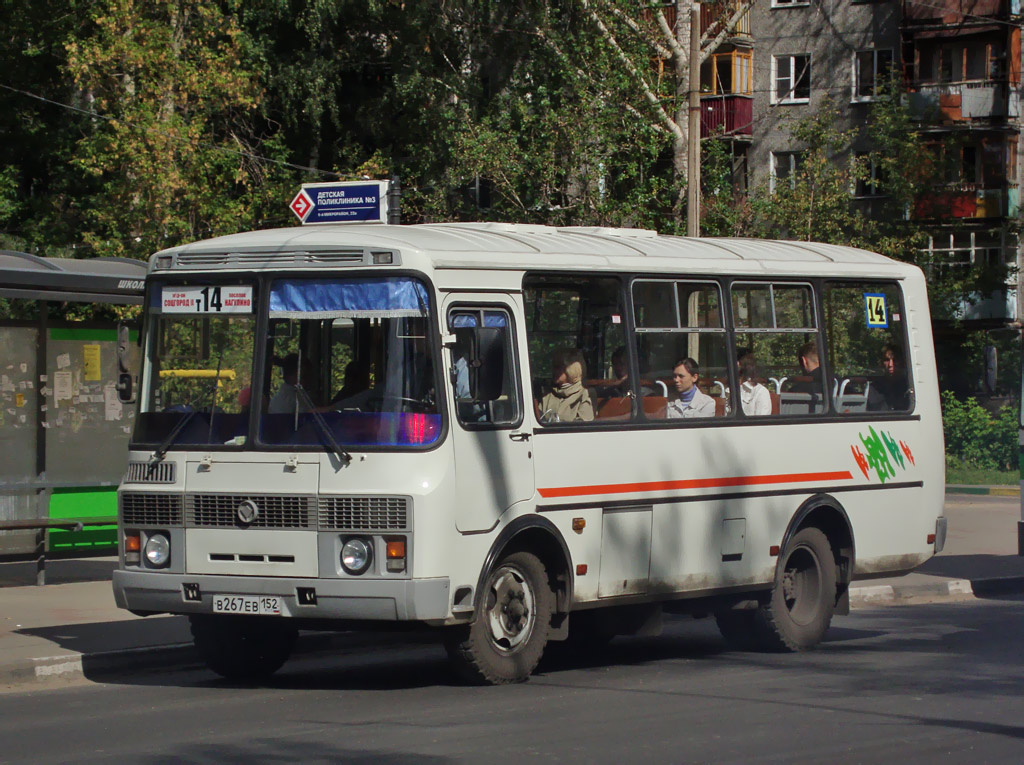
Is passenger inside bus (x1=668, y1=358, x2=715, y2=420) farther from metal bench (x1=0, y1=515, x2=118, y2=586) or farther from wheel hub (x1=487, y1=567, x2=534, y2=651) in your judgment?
metal bench (x1=0, y1=515, x2=118, y2=586)

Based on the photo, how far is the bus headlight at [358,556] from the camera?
9.20 meters

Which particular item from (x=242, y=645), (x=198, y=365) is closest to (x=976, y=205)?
(x=242, y=645)

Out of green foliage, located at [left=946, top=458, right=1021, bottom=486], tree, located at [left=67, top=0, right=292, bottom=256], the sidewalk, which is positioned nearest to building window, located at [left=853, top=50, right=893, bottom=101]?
green foliage, located at [left=946, top=458, right=1021, bottom=486]

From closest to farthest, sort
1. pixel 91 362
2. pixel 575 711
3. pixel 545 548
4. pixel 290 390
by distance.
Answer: pixel 575 711, pixel 290 390, pixel 545 548, pixel 91 362

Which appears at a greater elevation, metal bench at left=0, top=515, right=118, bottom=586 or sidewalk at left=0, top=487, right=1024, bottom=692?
metal bench at left=0, top=515, right=118, bottom=586

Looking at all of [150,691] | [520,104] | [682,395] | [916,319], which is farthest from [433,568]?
[520,104]

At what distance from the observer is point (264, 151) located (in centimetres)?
4206

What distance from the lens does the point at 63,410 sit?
16.4 m

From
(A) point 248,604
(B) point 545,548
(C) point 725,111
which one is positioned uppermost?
(C) point 725,111

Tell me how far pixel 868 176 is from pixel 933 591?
2963cm

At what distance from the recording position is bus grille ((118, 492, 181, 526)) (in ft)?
32.0

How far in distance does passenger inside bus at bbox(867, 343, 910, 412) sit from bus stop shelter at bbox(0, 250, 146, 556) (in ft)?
23.1

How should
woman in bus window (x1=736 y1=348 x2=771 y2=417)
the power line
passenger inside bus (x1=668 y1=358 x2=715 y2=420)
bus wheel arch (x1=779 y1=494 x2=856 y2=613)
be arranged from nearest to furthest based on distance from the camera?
1. passenger inside bus (x1=668 y1=358 x2=715 y2=420)
2. woman in bus window (x1=736 y1=348 x2=771 y2=417)
3. bus wheel arch (x1=779 y1=494 x2=856 y2=613)
4. the power line

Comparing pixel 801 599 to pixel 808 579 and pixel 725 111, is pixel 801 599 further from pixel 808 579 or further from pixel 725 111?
pixel 725 111
